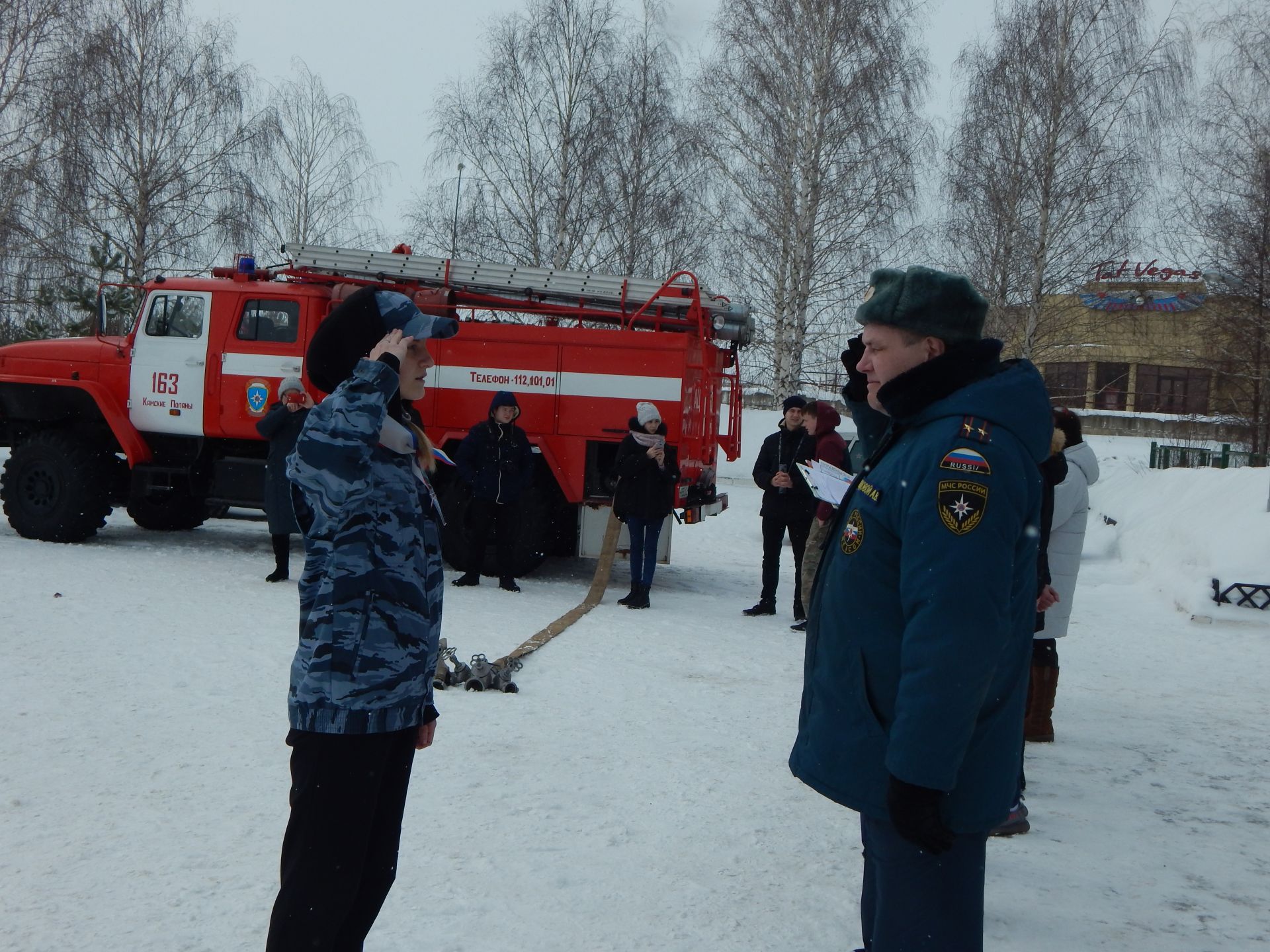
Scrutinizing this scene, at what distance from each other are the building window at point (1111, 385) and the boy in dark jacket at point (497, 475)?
4033cm

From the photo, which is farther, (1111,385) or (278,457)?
(1111,385)

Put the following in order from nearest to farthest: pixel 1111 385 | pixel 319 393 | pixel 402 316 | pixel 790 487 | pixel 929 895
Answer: pixel 929 895 < pixel 402 316 < pixel 790 487 < pixel 319 393 < pixel 1111 385

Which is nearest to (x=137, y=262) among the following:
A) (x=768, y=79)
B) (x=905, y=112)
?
(x=768, y=79)

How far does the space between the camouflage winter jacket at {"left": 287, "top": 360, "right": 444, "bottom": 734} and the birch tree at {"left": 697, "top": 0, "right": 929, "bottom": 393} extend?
62.0ft

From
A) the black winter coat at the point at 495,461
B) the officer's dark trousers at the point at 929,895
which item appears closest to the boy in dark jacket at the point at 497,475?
the black winter coat at the point at 495,461

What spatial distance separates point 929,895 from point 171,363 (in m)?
10.0

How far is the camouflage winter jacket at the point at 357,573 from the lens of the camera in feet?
7.59

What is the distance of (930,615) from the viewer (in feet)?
6.44

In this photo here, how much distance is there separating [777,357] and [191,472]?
12474mm

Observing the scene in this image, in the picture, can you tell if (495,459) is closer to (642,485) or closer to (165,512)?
(642,485)

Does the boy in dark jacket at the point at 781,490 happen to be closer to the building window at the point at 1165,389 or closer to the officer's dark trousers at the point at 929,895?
the officer's dark trousers at the point at 929,895

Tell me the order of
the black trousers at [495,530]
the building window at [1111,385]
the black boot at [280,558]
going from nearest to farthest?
the black boot at [280,558]
the black trousers at [495,530]
the building window at [1111,385]

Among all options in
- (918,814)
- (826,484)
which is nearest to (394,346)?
(918,814)

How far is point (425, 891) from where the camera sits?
3342 millimetres
